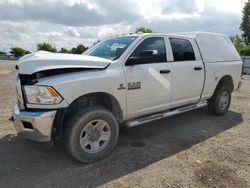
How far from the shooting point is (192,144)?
492 cm

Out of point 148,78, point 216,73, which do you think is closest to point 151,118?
point 148,78

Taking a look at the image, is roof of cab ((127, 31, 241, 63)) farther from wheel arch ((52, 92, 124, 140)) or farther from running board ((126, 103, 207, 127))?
wheel arch ((52, 92, 124, 140))

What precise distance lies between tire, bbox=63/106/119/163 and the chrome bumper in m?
0.28

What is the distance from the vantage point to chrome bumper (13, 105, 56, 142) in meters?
3.65

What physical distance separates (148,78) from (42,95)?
5.96 ft

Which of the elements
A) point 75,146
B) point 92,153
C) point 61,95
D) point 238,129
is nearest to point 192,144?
point 238,129

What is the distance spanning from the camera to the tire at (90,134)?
152 inches

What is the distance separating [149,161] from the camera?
4219 mm

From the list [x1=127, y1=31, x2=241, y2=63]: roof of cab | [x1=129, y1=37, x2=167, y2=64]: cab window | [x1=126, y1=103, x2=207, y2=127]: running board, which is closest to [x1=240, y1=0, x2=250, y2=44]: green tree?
[x1=127, y1=31, x2=241, y2=63]: roof of cab

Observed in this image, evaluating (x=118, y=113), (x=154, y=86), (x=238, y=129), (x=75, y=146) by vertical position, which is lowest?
(x=238, y=129)

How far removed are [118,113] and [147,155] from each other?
826mm

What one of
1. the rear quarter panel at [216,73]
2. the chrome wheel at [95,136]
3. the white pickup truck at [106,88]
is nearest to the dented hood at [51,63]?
the white pickup truck at [106,88]

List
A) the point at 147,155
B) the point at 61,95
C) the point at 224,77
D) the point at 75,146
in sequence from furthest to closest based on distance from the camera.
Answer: the point at 224,77 < the point at 147,155 < the point at 75,146 < the point at 61,95

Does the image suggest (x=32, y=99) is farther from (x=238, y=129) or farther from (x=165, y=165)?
(x=238, y=129)
